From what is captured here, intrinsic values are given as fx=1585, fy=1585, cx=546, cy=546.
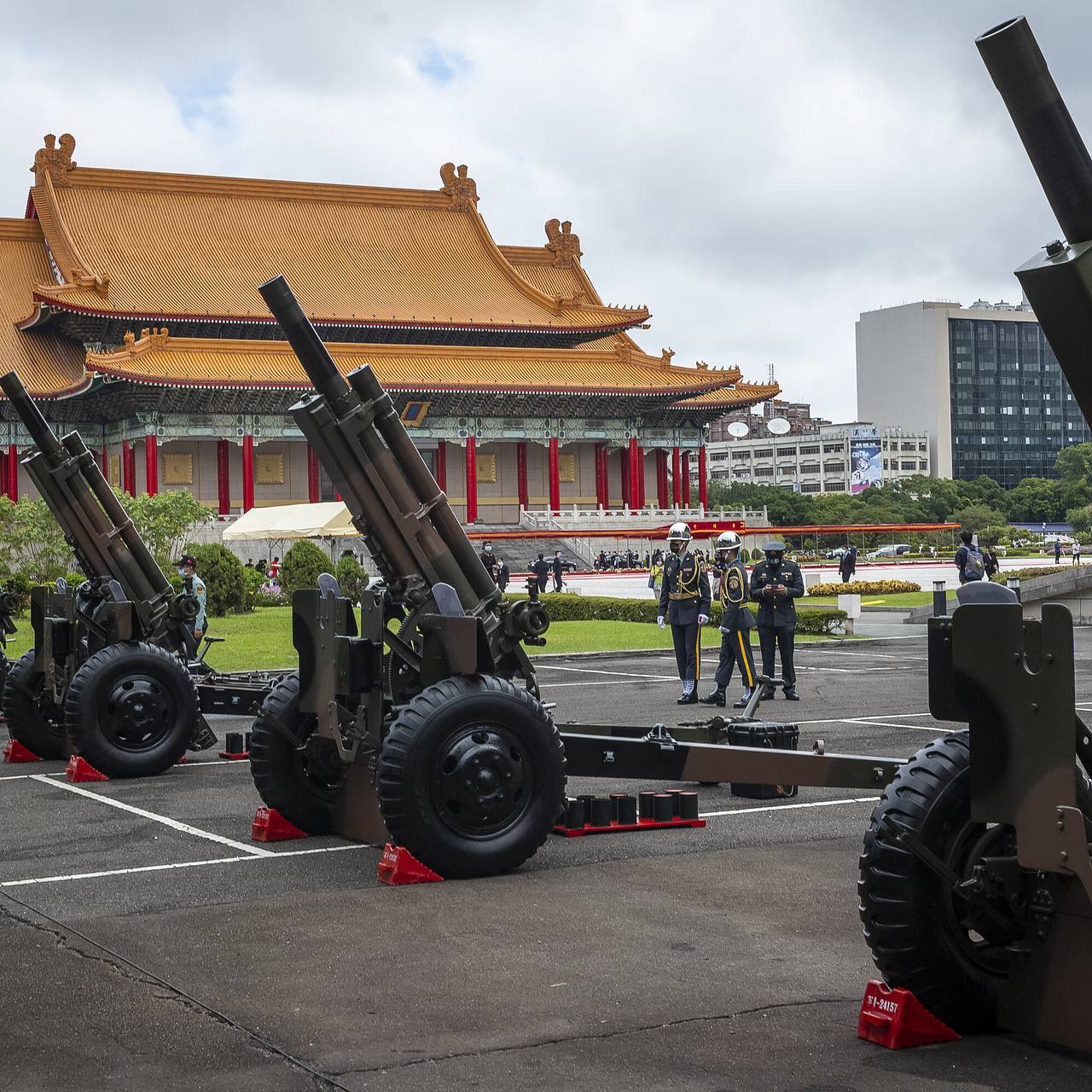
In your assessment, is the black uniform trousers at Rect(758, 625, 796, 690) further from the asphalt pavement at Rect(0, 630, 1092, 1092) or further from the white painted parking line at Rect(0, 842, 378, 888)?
the white painted parking line at Rect(0, 842, 378, 888)

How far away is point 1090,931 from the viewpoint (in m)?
4.56

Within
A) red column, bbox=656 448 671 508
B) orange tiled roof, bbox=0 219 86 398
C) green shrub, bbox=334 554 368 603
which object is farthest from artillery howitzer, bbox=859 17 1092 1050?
red column, bbox=656 448 671 508

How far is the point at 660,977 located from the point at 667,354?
53056 millimetres

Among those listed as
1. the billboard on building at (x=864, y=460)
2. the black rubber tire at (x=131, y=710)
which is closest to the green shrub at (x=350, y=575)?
the black rubber tire at (x=131, y=710)

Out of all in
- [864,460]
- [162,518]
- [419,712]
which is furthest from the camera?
[864,460]

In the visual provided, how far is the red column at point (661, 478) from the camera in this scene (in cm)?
6203

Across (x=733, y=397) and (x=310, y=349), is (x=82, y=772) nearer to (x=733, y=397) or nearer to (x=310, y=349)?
(x=310, y=349)

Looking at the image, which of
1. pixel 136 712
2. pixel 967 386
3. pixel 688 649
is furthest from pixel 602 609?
pixel 967 386

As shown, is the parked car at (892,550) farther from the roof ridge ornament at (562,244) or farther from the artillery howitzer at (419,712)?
the artillery howitzer at (419,712)

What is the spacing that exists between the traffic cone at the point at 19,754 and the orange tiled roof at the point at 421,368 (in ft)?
118

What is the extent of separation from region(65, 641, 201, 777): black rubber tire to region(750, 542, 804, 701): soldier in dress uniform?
21.6 ft

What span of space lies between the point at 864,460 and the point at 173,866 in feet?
416

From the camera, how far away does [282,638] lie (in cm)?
2556

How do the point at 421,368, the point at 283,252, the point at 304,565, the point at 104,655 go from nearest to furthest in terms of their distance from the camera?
the point at 104,655, the point at 304,565, the point at 421,368, the point at 283,252
